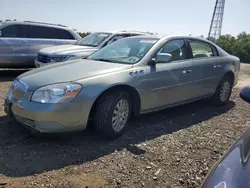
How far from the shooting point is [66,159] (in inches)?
135

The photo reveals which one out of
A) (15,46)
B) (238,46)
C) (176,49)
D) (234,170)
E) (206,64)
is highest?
(176,49)

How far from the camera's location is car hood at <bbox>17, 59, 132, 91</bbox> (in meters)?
3.75

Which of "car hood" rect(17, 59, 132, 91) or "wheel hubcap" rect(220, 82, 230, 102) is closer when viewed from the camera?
"car hood" rect(17, 59, 132, 91)

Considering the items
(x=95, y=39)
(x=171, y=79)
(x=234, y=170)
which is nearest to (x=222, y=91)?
(x=171, y=79)

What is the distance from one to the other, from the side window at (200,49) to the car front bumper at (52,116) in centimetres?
274

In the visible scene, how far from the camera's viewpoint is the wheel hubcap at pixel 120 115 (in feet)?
13.2

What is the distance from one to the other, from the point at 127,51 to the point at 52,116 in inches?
75.6

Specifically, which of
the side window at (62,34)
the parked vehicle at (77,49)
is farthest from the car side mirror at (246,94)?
the side window at (62,34)

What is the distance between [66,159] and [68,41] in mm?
7172

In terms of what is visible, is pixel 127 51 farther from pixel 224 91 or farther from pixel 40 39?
pixel 40 39

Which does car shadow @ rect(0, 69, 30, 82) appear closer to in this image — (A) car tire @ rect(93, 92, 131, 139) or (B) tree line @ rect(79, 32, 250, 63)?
(A) car tire @ rect(93, 92, 131, 139)

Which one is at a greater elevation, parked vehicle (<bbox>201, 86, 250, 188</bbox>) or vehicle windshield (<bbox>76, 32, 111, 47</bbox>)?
vehicle windshield (<bbox>76, 32, 111, 47</bbox>)

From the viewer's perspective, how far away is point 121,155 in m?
3.62

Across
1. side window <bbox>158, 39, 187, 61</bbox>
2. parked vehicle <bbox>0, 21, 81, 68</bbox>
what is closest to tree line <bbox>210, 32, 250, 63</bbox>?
parked vehicle <bbox>0, 21, 81, 68</bbox>
